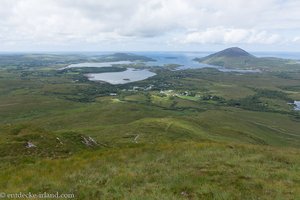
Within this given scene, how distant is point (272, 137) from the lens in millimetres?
150500

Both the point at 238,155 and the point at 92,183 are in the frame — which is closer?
the point at 92,183

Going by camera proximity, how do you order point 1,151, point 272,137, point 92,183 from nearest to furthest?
point 92,183, point 1,151, point 272,137

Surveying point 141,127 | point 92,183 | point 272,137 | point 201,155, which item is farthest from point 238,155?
point 272,137

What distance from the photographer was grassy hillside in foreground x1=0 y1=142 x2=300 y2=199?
16.3 m

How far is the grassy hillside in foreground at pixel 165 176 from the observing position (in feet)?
53.4

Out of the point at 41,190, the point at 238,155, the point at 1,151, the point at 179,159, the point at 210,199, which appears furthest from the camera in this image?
the point at 1,151

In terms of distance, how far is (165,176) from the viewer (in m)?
19.4

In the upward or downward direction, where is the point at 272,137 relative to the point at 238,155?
downward

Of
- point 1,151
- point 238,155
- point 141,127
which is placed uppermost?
point 238,155

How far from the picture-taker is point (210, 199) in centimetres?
1519

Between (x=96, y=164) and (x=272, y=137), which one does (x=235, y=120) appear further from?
(x=96, y=164)

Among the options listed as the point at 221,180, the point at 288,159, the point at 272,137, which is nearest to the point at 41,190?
the point at 221,180

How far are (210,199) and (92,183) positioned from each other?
7.18 metres

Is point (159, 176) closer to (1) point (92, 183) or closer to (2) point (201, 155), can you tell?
(1) point (92, 183)
